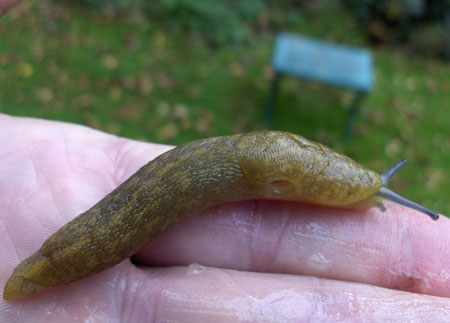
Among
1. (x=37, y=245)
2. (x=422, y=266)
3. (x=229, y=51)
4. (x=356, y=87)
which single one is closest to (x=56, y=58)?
(x=229, y=51)

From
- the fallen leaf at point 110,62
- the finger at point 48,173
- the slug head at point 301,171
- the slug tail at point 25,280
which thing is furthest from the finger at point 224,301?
the fallen leaf at point 110,62

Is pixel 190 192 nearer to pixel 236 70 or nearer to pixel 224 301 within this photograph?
pixel 224 301

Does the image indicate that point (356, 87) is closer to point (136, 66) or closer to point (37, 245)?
point (136, 66)

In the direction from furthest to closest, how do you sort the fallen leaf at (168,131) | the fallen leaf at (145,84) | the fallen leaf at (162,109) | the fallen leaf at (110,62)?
the fallen leaf at (110,62)
the fallen leaf at (145,84)
the fallen leaf at (162,109)
the fallen leaf at (168,131)

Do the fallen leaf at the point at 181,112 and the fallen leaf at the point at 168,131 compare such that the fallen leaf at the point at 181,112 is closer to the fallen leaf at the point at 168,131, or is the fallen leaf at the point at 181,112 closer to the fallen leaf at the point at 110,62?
the fallen leaf at the point at 168,131

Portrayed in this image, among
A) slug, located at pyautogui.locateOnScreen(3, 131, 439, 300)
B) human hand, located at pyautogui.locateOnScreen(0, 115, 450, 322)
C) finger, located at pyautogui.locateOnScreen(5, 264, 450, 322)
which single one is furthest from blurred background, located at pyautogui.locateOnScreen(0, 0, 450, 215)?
finger, located at pyautogui.locateOnScreen(5, 264, 450, 322)

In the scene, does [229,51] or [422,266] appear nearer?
[422,266]

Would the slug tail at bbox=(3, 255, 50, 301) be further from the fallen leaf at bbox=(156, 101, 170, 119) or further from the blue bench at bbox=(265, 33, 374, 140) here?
the blue bench at bbox=(265, 33, 374, 140)

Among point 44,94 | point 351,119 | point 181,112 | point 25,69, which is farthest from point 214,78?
point 25,69
